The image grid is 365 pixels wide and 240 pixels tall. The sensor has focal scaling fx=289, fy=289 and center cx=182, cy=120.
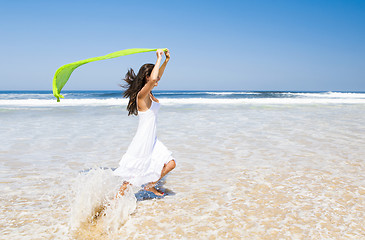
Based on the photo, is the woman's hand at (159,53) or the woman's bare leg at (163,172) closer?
the woman's hand at (159,53)

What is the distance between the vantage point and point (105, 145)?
6.98m

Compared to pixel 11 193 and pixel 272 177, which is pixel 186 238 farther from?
pixel 11 193

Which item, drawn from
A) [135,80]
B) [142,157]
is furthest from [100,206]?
[135,80]

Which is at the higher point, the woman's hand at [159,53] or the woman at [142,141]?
the woman's hand at [159,53]

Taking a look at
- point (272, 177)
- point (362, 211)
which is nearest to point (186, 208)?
point (272, 177)

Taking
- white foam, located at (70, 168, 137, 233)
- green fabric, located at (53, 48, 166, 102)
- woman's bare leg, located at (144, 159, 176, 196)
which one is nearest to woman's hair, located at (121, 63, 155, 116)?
green fabric, located at (53, 48, 166, 102)

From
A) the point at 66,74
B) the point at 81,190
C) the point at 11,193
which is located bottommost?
the point at 11,193

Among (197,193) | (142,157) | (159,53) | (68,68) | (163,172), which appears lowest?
(197,193)

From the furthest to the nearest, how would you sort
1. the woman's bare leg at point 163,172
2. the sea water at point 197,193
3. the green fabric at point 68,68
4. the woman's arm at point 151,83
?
1. the green fabric at point 68,68
2. the woman's bare leg at point 163,172
3. the woman's arm at point 151,83
4. the sea water at point 197,193

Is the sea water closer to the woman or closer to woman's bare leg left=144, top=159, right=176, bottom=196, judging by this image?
woman's bare leg left=144, top=159, right=176, bottom=196

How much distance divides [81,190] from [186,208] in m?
1.26

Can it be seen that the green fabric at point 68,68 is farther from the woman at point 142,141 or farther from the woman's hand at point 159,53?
the woman at point 142,141

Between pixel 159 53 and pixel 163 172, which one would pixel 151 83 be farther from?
pixel 163 172

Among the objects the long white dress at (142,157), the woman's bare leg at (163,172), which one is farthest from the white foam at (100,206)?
the woman's bare leg at (163,172)
